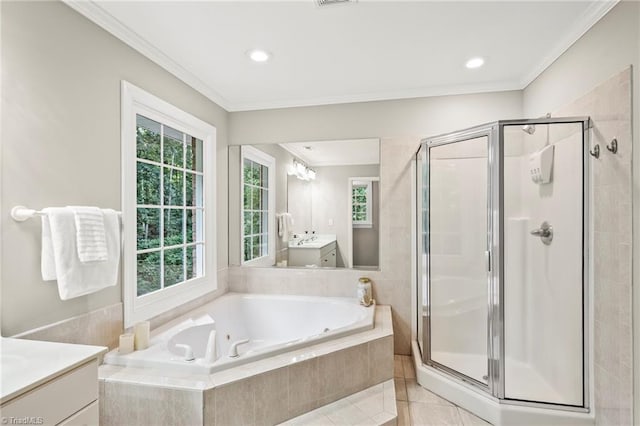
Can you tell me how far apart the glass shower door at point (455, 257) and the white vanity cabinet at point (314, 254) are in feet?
2.98

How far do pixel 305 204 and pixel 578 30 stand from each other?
230 cm

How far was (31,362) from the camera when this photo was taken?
1.05 m

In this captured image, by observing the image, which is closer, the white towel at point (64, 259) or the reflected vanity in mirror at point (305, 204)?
the white towel at point (64, 259)

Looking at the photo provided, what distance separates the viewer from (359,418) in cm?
175

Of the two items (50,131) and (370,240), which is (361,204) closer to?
(370,240)

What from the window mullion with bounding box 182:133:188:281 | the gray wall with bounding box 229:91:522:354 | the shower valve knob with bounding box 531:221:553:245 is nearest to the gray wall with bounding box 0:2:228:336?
the window mullion with bounding box 182:133:188:281

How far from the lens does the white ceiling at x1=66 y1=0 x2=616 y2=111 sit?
1.69m

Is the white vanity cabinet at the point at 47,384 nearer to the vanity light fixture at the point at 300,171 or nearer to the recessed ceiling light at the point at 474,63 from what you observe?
the vanity light fixture at the point at 300,171

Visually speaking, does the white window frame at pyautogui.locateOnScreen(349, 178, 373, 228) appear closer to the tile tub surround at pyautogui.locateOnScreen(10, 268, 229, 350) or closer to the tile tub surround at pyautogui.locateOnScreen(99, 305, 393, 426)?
the tile tub surround at pyautogui.locateOnScreen(99, 305, 393, 426)

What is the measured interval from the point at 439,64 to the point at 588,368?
2.17 meters

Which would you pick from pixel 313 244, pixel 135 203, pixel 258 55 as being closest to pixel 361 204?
pixel 313 244

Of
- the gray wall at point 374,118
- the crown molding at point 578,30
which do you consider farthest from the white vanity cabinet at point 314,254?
the crown molding at point 578,30

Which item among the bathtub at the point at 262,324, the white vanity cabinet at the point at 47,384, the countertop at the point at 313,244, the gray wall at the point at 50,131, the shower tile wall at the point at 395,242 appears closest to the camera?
the white vanity cabinet at the point at 47,384

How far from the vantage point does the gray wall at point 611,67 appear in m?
1.44
